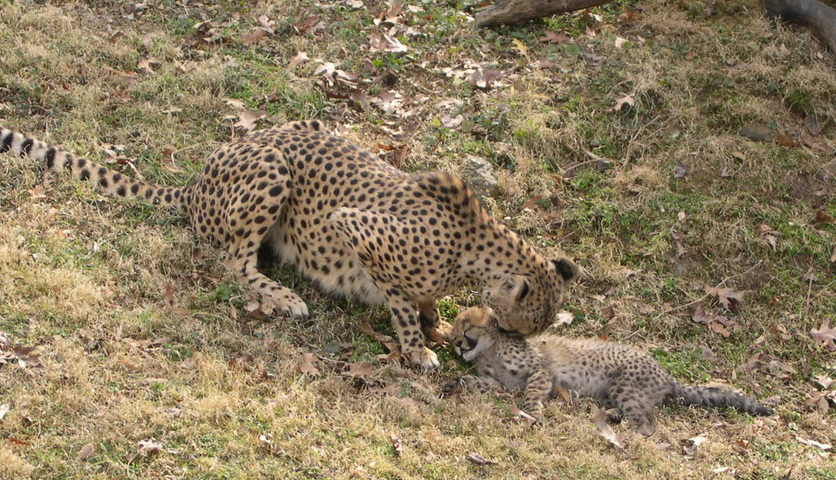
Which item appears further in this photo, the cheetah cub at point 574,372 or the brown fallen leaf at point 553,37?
the brown fallen leaf at point 553,37

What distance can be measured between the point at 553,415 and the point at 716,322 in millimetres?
2046

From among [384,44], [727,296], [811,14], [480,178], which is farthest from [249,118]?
[811,14]

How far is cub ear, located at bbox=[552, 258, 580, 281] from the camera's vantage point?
6727 millimetres

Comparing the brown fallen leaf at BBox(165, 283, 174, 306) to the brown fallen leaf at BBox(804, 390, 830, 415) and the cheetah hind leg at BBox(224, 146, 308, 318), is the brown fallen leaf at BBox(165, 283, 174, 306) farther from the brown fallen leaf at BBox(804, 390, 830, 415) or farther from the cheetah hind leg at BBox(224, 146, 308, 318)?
the brown fallen leaf at BBox(804, 390, 830, 415)

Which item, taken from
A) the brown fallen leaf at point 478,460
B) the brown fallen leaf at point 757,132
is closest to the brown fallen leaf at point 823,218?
the brown fallen leaf at point 757,132

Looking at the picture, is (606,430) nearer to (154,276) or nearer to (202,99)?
(154,276)

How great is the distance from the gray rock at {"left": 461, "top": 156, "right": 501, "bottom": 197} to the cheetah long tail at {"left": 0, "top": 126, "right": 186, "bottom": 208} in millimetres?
2527

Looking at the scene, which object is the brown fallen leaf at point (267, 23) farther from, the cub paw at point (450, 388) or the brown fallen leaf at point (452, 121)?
the cub paw at point (450, 388)

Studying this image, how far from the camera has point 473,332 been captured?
6.71 meters

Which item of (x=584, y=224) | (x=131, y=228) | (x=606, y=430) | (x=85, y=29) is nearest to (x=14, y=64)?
(x=85, y=29)

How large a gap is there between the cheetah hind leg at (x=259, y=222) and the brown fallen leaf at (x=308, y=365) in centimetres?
55

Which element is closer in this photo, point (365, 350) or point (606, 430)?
point (606, 430)

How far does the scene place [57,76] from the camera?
8570mm

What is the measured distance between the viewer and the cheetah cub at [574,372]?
21.0ft
